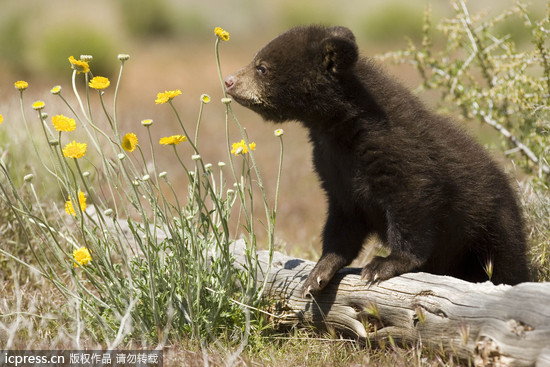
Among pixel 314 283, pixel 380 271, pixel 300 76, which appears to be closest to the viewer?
pixel 380 271

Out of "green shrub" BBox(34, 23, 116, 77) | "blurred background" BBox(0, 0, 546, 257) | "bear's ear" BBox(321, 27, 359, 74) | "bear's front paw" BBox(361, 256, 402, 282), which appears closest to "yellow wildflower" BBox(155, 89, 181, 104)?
"bear's ear" BBox(321, 27, 359, 74)

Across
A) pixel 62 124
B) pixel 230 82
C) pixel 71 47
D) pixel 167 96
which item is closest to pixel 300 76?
pixel 230 82

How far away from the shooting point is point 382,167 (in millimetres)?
3514

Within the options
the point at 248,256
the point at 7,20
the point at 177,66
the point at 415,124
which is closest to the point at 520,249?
the point at 415,124

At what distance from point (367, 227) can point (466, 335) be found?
1.13 m

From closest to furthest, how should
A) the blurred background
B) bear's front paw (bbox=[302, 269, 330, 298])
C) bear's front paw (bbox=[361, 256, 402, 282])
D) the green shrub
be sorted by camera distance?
bear's front paw (bbox=[361, 256, 402, 282])
bear's front paw (bbox=[302, 269, 330, 298])
the blurred background
the green shrub

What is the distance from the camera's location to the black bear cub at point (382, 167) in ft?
11.5

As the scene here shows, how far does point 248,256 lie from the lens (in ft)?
11.7

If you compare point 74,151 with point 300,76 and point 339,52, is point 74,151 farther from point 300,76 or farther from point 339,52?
point 339,52

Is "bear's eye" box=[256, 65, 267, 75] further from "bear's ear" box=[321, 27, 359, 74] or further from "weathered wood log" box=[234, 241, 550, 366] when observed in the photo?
"weathered wood log" box=[234, 241, 550, 366]

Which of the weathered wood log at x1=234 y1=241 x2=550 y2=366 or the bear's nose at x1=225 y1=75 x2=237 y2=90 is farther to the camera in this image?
the bear's nose at x1=225 y1=75 x2=237 y2=90

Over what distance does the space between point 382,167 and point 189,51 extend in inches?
748

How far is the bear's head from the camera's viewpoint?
3670 millimetres

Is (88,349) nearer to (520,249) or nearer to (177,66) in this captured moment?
(520,249)
